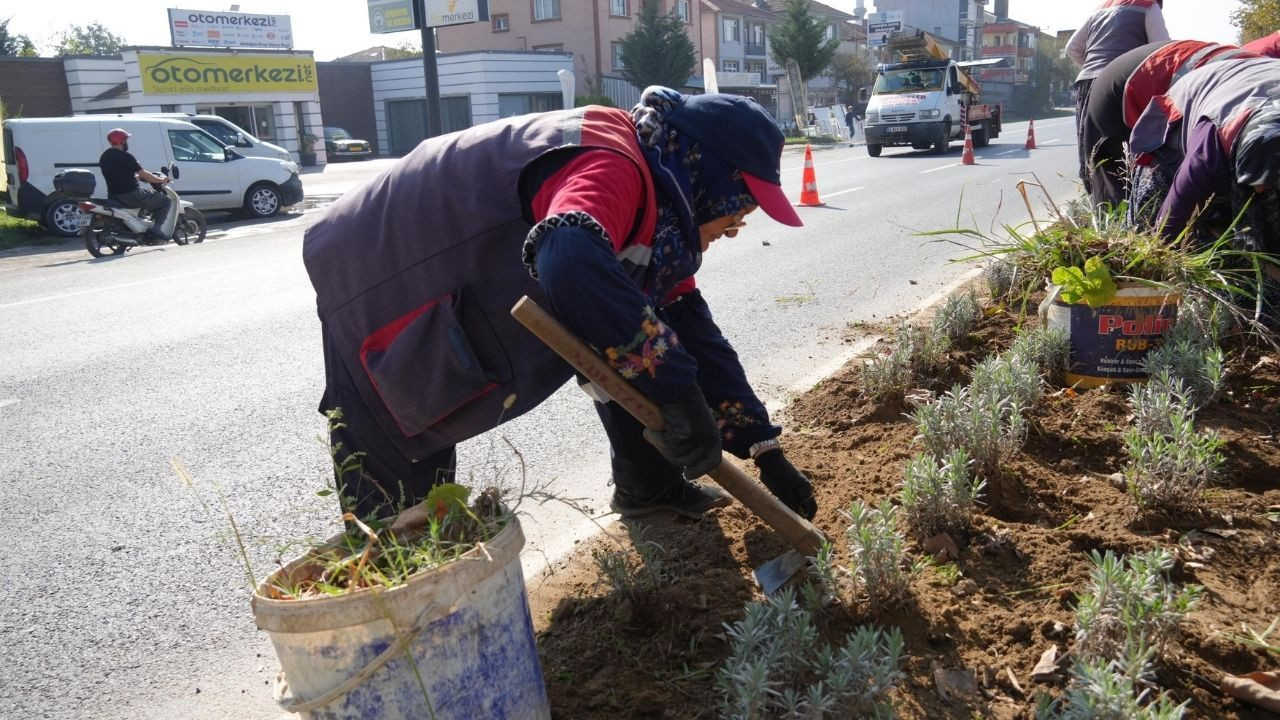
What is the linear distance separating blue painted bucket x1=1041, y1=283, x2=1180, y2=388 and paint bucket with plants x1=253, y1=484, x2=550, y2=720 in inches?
111

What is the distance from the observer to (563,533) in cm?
351

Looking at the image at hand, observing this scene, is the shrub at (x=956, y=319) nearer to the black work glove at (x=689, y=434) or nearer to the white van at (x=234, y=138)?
the black work glove at (x=689, y=434)

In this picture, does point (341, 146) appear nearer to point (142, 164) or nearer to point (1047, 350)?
point (142, 164)

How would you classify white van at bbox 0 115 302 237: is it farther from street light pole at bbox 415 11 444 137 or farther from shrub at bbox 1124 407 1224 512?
shrub at bbox 1124 407 1224 512

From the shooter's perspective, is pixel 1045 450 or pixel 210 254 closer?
pixel 1045 450

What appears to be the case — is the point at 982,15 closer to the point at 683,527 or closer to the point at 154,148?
the point at 154,148

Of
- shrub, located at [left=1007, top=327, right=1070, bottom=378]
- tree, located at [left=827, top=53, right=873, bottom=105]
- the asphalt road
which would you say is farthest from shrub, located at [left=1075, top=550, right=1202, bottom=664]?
tree, located at [left=827, top=53, right=873, bottom=105]

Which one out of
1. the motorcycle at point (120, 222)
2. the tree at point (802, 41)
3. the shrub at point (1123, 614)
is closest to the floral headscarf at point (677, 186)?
the shrub at point (1123, 614)

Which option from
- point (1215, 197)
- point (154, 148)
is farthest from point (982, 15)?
point (1215, 197)

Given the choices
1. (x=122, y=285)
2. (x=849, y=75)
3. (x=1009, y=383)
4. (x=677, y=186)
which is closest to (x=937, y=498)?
(x=1009, y=383)

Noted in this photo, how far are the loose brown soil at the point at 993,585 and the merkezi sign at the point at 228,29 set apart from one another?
116 ft

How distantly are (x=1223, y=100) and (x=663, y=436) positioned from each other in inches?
119

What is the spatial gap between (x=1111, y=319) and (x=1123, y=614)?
2.08 m

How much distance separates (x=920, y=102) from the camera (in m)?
22.5
